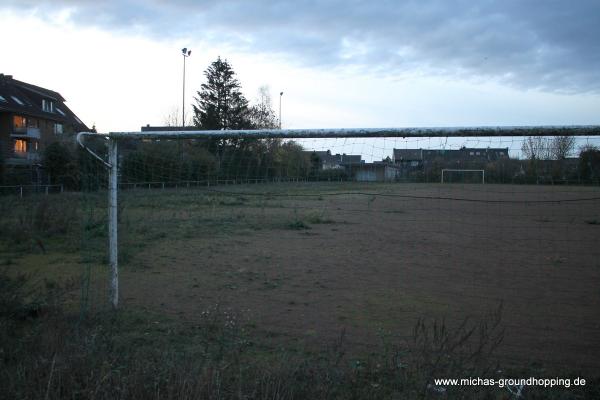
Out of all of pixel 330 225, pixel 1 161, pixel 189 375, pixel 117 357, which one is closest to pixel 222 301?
pixel 117 357

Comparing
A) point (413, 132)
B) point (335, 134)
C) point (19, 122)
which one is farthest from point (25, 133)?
point (413, 132)

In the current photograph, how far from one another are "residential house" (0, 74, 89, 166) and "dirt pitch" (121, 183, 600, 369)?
32.8 m

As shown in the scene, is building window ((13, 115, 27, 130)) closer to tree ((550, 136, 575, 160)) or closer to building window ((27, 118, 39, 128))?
building window ((27, 118, 39, 128))

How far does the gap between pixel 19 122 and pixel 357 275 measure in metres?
46.1

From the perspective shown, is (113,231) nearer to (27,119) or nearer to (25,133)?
(25,133)

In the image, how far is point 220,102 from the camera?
5903 cm

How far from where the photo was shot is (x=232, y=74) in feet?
200

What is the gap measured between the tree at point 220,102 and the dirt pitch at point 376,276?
4130 centimetres

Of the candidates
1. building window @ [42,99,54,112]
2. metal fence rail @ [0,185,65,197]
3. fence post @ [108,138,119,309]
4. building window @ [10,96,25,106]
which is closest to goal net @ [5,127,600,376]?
fence post @ [108,138,119,309]

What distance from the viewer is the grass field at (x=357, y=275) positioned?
579 centimetres

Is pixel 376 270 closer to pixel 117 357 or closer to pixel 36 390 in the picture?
pixel 117 357

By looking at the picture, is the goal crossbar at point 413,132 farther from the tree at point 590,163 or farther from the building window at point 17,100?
the building window at point 17,100

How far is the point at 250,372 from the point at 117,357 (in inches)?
41.2

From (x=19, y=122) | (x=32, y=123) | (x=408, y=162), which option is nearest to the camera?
(x=408, y=162)
